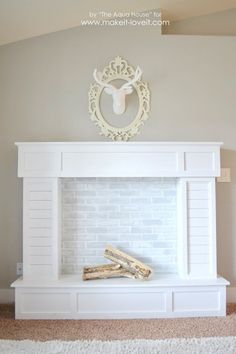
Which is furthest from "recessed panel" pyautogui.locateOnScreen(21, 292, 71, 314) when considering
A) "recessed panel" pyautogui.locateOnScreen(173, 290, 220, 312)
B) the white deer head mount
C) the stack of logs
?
the white deer head mount

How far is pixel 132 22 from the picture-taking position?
3.37 metres

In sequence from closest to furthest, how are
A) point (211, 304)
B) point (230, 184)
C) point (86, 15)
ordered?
point (211, 304), point (86, 15), point (230, 184)

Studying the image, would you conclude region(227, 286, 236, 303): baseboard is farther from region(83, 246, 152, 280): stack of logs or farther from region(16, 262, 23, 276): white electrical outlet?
region(16, 262, 23, 276): white electrical outlet

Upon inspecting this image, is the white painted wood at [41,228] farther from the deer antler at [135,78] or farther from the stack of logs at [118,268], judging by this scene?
the deer antler at [135,78]

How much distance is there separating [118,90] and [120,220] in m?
1.23

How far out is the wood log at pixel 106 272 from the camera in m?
3.06

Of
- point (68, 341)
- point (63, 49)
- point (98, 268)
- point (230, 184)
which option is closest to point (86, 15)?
point (63, 49)

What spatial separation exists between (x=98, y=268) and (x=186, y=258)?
0.79m

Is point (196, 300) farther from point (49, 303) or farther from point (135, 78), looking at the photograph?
point (135, 78)

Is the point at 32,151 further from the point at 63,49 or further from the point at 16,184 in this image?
the point at 63,49

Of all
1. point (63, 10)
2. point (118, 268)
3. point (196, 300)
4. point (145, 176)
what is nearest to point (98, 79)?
point (63, 10)

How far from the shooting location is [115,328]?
8.95 feet

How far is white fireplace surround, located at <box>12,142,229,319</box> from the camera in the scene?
297cm

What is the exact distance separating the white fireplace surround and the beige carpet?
0.15m
